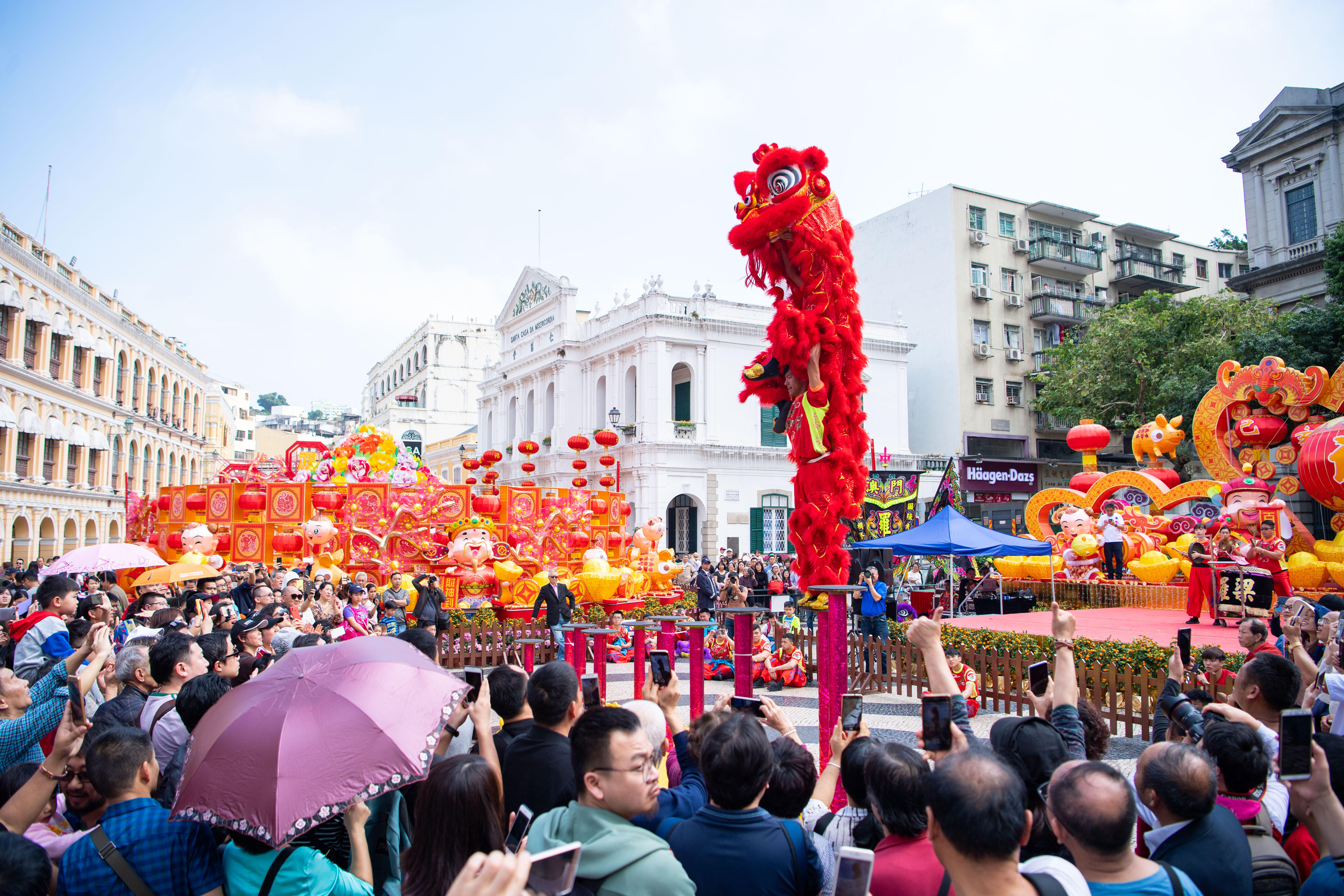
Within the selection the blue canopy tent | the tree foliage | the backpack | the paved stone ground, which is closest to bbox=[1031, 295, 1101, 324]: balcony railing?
the tree foliage

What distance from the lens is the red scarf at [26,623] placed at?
6.43 metres

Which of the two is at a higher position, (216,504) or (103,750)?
(216,504)

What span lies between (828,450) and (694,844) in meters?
4.29

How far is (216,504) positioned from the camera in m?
18.6

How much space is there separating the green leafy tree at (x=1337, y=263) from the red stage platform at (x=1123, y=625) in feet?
41.7

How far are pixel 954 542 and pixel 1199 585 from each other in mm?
5772

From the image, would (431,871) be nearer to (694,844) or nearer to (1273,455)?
(694,844)

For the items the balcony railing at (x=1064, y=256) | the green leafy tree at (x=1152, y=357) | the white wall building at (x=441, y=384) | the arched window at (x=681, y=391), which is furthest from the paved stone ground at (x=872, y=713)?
the white wall building at (x=441, y=384)

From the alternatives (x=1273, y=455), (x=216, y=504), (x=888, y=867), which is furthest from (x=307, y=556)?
(x=1273, y=455)

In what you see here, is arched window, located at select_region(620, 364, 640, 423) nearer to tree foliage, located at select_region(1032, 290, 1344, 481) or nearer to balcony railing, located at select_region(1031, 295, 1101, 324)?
tree foliage, located at select_region(1032, 290, 1344, 481)

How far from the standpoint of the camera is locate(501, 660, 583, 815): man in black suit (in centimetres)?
366

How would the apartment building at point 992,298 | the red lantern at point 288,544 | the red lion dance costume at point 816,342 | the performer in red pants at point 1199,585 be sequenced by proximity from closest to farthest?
the red lion dance costume at point 816,342 < the performer in red pants at point 1199,585 < the red lantern at point 288,544 < the apartment building at point 992,298

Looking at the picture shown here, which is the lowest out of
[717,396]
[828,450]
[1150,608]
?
[1150,608]

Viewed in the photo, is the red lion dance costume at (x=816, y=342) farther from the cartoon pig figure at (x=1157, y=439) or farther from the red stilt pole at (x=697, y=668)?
the cartoon pig figure at (x=1157, y=439)
